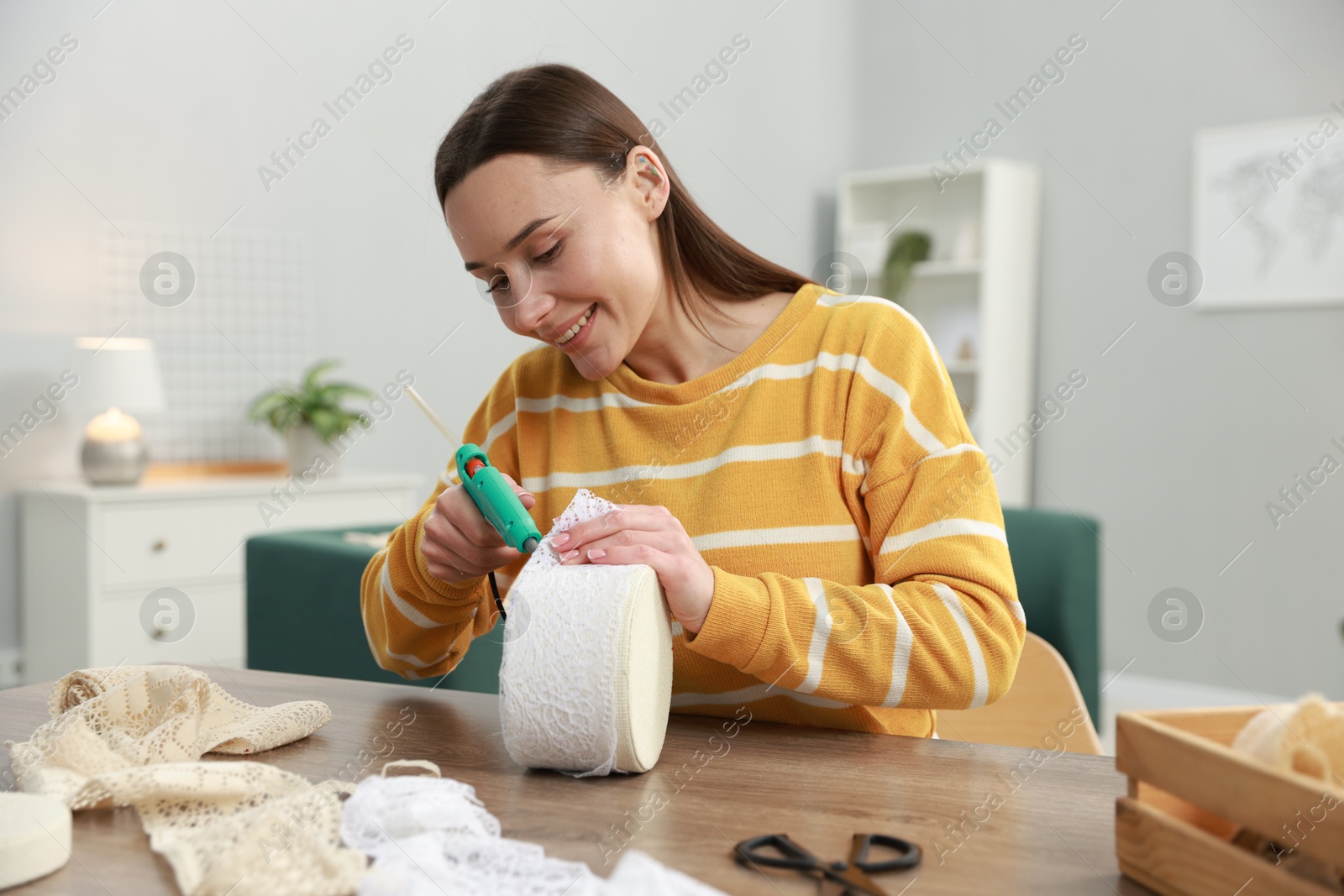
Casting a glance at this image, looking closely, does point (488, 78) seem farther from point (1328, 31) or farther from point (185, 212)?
point (1328, 31)

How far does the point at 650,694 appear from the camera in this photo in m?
0.85

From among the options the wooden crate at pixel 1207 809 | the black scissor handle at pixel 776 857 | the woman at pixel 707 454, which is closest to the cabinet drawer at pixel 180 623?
the woman at pixel 707 454

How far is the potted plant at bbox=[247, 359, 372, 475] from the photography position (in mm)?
3561

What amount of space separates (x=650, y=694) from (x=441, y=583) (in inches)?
14.2

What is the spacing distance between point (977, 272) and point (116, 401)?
3154mm

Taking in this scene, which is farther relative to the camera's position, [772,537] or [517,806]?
[772,537]

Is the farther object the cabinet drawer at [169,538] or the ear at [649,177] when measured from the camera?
the cabinet drawer at [169,538]

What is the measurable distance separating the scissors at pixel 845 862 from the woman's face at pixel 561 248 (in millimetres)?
574

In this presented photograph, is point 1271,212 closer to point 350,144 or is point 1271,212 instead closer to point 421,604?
point 350,144

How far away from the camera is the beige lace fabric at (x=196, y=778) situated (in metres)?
0.64

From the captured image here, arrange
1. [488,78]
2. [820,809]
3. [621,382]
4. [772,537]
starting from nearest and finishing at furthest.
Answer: [820,809], [772,537], [621,382], [488,78]

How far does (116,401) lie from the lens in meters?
3.13

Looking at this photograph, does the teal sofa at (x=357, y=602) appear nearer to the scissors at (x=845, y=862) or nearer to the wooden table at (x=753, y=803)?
the wooden table at (x=753, y=803)

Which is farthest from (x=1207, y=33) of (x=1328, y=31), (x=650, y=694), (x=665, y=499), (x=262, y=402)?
(x=650, y=694)
